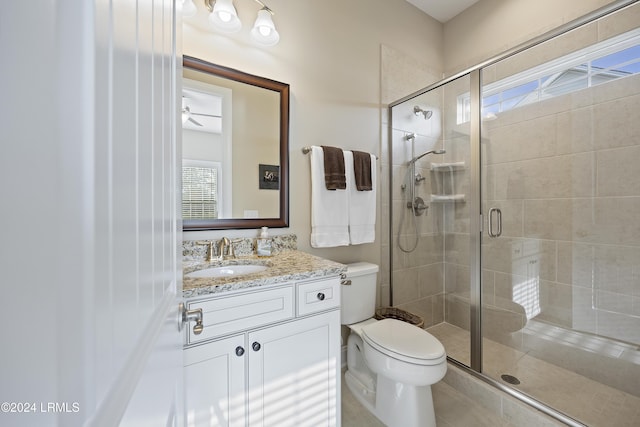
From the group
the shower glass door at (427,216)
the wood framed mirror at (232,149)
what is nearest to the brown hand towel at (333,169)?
the wood framed mirror at (232,149)

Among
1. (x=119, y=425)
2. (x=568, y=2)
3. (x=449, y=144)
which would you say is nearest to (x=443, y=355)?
(x=119, y=425)

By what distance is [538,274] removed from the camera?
1754 mm

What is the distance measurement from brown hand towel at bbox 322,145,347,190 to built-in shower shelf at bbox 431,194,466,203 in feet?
2.83

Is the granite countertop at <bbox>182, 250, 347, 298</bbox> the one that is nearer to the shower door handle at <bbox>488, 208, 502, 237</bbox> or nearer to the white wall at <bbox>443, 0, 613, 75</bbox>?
the shower door handle at <bbox>488, 208, 502, 237</bbox>

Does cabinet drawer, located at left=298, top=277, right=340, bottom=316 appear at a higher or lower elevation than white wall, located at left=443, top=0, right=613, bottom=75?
lower

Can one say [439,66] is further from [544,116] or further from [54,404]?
[54,404]

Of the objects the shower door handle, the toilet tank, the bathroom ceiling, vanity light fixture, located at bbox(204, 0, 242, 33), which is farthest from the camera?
the bathroom ceiling

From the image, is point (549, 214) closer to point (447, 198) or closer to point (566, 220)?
point (566, 220)

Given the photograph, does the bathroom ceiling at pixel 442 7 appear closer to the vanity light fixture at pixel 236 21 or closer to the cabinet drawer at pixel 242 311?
the vanity light fixture at pixel 236 21

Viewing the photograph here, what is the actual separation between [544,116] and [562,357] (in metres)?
1.57

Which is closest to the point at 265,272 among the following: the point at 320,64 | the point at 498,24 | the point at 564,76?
the point at 320,64

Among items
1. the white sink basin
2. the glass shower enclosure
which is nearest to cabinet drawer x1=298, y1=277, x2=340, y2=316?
the white sink basin

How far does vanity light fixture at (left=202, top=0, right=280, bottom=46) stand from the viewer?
1371 millimetres

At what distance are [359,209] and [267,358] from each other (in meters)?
1.11
